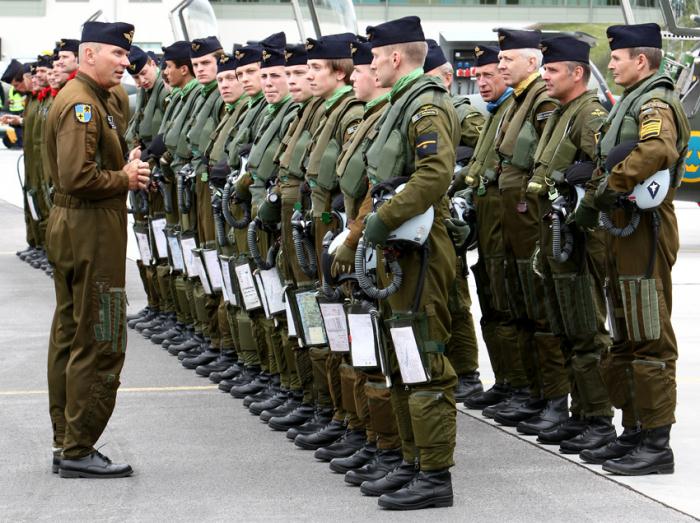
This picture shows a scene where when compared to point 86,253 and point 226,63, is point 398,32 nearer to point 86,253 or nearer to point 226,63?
point 86,253

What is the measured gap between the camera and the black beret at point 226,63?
936 centimetres

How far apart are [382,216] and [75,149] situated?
158 centimetres

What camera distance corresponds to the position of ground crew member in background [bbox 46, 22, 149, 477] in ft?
21.6

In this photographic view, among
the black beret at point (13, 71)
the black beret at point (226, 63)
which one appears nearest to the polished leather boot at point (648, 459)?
the black beret at point (226, 63)

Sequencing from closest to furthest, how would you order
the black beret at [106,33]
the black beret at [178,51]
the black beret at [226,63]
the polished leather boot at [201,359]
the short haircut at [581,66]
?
the black beret at [106,33] → the short haircut at [581,66] → the black beret at [226,63] → the polished leather boot at [201,359] → the black beret at [178,51]

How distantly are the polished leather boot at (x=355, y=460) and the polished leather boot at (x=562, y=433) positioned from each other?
1080 millimetres

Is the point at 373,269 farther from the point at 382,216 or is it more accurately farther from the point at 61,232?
the point at 61,232

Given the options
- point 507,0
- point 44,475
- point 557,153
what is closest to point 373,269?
point 557,153

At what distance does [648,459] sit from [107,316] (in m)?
2.65

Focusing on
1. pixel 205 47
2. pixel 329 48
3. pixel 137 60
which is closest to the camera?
pixel 329 48

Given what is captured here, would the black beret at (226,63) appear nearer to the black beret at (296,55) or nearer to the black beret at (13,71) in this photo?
the black beret at (296,55)

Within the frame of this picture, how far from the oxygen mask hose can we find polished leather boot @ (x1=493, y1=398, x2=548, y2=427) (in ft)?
7.03

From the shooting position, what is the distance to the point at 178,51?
34.8 ft

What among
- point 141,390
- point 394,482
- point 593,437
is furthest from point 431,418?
point 141,390
